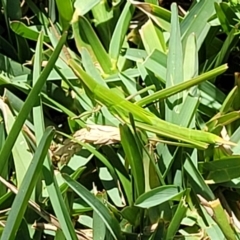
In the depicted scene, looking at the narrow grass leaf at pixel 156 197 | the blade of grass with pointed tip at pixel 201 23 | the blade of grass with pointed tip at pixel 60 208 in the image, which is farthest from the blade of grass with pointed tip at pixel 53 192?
the blade of grass with pointed tip at pixel 201 23

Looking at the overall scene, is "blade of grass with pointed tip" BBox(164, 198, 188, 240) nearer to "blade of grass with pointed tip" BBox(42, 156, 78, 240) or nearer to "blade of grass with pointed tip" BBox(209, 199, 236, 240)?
"blade of grass with pointed tip" BBox(209, 199, 236, 240)

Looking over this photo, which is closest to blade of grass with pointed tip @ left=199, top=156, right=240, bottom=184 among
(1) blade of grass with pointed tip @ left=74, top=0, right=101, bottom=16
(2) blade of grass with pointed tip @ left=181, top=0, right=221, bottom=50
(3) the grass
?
(3) the grass

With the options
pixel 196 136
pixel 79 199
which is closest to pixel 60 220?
pixel 79 199

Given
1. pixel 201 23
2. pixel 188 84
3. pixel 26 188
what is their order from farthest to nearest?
pixel 201 23
pixel 188 84
pixel 26 188

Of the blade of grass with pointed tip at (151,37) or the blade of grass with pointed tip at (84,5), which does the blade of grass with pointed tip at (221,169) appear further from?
the blade of grass with pointed tip at (84,5)

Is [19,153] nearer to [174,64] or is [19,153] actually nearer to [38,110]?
[38,110]

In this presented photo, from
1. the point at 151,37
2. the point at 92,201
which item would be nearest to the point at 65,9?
the point at 151,37

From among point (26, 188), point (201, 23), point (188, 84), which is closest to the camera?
point (26, 188)

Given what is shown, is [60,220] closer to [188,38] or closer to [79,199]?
[79,199]
